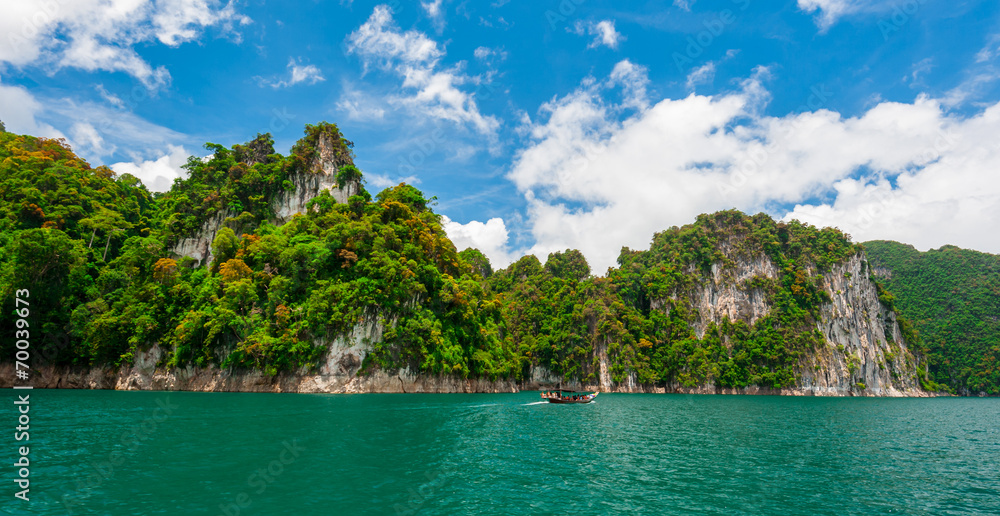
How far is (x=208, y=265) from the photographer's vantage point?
189 feet

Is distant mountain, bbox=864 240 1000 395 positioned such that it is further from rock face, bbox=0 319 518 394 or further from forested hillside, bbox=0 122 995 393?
rock face, bbox=0 319 518 394

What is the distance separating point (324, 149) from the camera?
6850 centimetres

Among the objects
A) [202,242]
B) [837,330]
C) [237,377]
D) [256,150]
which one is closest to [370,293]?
[237,377]

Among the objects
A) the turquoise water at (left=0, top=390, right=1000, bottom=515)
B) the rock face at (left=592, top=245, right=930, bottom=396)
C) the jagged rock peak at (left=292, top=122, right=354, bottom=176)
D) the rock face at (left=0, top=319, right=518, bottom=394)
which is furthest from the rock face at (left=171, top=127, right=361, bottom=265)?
the rock face at (left=592, top=245, right=930, bottom=396)

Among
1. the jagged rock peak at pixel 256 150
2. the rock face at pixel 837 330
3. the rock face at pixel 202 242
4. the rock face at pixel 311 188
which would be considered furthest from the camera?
the rock face at pixel 837 330

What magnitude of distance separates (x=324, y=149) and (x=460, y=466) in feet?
207

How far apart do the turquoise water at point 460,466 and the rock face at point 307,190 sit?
113ft

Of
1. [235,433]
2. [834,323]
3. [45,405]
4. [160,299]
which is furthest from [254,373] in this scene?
[834,323]

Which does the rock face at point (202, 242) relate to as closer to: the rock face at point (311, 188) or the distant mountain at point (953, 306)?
the rock face at point (311, 188)

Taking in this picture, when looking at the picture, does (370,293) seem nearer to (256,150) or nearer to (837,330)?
(256,150)

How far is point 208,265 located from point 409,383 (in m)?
32.0

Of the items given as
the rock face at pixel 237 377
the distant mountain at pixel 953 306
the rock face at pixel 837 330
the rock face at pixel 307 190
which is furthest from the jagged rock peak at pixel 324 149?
the distant mountain at pixel 953 306

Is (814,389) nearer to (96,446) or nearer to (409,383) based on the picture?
(409,383)

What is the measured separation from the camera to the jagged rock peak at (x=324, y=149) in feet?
218
